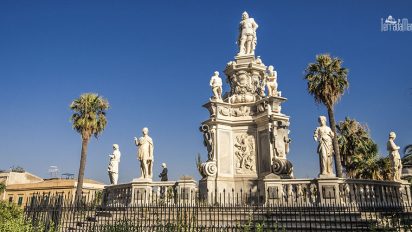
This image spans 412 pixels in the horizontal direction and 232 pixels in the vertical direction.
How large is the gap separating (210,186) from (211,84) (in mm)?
5152

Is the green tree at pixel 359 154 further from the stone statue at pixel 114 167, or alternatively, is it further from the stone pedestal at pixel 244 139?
the stone statue at pixel 114 167

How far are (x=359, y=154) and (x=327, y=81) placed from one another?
808 centimetres

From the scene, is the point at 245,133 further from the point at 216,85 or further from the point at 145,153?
the point at 145,153

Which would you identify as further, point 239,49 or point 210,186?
point 239,49

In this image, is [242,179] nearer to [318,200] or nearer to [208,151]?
[208,151]

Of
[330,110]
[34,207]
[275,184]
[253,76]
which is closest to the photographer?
[34,207]

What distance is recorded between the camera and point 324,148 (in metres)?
13.2

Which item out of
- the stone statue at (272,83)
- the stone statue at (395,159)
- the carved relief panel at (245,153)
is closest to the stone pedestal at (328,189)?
the stone statue at (395,159)

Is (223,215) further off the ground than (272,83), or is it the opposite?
(272,83)

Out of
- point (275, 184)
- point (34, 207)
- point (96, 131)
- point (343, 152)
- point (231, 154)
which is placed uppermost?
point (96, 131)

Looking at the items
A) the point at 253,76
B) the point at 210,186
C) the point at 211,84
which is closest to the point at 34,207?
the point at 210,186

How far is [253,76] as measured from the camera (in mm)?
18250

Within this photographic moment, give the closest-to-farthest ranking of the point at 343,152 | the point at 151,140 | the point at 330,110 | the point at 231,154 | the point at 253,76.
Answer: the point at 151,140
the point at 231,154
the point at 253,76
the point at 330,110
the point at 343,152

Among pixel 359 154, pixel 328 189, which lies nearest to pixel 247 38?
pixel 328 189
